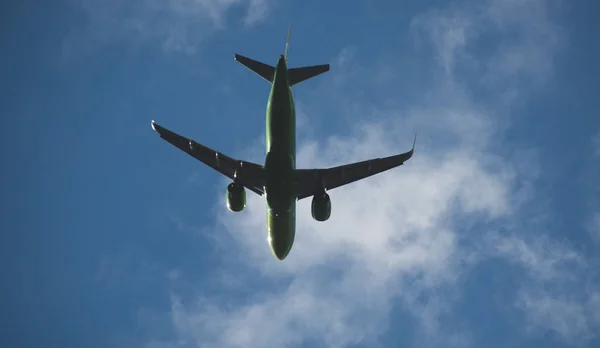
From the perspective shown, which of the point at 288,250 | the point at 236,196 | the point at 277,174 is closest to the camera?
the point at 277,174

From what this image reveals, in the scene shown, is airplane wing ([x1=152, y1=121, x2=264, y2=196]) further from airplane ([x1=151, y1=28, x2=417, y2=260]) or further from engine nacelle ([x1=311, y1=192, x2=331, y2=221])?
engine nacelle ([x1=311, y1=192, x2=331, y2=221])

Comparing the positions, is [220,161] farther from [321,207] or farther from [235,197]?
[321,207]

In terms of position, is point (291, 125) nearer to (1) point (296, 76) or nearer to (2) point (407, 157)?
(1) point (296, 76)

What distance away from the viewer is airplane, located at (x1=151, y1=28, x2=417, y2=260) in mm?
39688

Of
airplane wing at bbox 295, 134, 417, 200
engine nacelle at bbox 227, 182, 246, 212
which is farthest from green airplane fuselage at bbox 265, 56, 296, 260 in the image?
engine nacelle at bbox 227, 182, 246, 212

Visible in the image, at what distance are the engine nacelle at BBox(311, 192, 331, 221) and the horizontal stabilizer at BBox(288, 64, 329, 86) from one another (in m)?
8.60

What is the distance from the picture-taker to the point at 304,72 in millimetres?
44156

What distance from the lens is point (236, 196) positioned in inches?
1673

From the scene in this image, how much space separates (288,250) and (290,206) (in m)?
4.58

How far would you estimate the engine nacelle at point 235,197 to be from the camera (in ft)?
139

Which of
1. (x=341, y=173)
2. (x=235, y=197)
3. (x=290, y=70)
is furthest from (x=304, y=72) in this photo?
(x=235, y=197)

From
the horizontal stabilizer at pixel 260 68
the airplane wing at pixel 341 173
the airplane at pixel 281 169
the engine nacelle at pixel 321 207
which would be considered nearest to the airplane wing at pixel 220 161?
the airplane at pixel 281 169

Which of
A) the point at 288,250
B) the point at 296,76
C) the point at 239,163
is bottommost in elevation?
the point at 288,250

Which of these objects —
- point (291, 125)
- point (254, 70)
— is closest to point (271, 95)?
point (291, 125)
